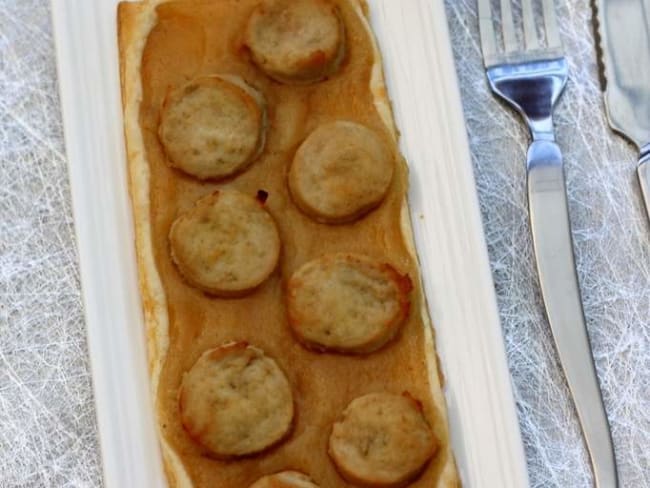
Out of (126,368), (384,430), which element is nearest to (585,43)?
(384,430)

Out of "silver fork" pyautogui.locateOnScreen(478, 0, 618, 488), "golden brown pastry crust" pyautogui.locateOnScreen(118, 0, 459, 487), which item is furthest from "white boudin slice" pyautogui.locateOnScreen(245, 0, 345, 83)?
"silver fork" pyautogui.locateOnScreen(478, 0, 618, 488)

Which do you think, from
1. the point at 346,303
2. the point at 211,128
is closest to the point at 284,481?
the point at 346,303

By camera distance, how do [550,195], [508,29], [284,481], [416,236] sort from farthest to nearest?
1. [508,29]
2. [550,195]
3. [416,236]
4. [284,481]

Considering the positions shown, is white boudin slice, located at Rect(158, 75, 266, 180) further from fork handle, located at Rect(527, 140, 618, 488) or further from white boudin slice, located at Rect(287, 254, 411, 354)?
fork handle, located at Rect(527, 140, 618, 488)

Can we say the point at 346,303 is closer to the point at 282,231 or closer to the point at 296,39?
the point at 282,231

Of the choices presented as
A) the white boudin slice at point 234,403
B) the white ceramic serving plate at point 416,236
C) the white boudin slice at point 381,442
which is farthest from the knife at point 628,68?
the white boudin slice at point 234,403

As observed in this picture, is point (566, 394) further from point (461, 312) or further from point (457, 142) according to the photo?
point (457, 142)

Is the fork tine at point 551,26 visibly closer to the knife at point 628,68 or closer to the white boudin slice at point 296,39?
the knife at point 628,68
